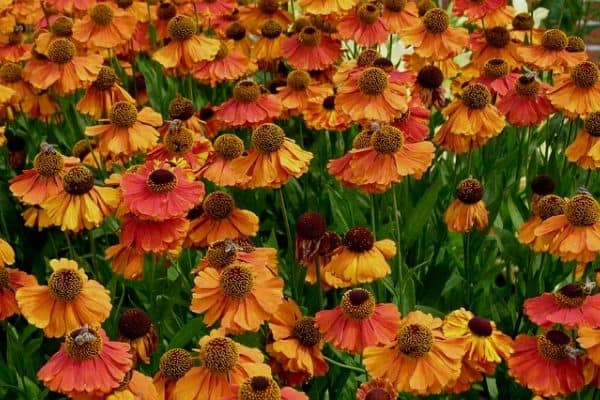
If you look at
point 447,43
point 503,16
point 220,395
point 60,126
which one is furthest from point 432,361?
point 60,126

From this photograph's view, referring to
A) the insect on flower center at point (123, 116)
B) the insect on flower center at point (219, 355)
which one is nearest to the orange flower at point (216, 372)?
the insect on flower center at point (219, 355)

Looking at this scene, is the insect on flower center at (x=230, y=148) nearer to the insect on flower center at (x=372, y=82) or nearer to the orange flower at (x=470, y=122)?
the insect on flower center at (x=372, y=82)

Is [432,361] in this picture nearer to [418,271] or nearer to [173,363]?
[173,363]

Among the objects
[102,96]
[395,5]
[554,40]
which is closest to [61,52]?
[102,96]

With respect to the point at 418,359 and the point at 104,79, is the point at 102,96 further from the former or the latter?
the point at 418,359

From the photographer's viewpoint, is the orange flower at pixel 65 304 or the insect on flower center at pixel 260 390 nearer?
the insect on flower center at pixel 260 390
